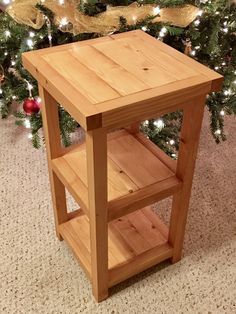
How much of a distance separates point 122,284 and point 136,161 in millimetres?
328

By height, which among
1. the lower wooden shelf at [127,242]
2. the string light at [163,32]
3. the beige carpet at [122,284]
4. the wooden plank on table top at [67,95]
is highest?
the wooden plank on table top at [67,95]

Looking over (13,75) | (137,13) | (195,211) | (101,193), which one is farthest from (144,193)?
(13,75)

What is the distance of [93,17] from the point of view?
43.2 inches

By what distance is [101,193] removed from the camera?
0.76 metres

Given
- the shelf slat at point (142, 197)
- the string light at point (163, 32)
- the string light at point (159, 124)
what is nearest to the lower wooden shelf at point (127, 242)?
the shelf slat at point (142, 197)

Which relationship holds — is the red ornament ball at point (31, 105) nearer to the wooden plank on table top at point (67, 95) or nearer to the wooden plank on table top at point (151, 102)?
the wooden plank on table top at point (67, 95)

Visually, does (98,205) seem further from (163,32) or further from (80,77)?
(163,32)

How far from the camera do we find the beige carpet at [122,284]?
96cm

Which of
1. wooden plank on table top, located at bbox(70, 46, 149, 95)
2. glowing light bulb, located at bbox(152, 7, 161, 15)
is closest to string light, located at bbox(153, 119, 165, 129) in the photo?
glowing light bulb, located at bbox(152, 7, 161, 15)

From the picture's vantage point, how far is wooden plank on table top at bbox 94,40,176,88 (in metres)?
0.74

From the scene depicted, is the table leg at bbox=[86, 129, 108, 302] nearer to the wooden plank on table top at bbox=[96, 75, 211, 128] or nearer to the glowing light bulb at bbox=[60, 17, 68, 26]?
the wooden plank on table top at bbox=[96, 75, 211, 128]

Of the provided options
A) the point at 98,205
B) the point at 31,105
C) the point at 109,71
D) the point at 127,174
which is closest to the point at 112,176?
the point at 127,174

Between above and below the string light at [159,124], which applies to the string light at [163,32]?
above

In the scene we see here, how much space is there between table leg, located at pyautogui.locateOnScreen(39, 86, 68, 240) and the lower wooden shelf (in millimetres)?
54
